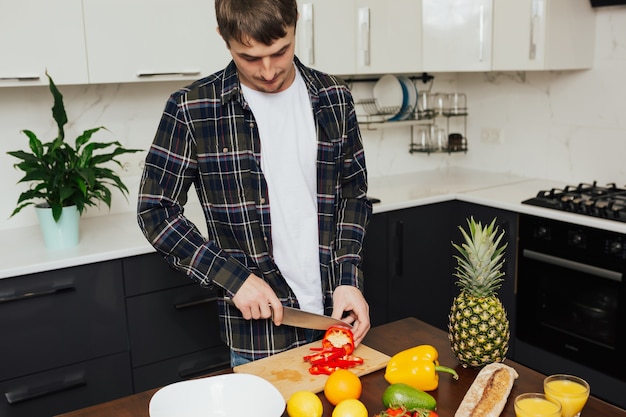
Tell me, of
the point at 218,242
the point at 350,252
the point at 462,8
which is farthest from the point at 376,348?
the point at 462,8

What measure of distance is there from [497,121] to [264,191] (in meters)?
2.35

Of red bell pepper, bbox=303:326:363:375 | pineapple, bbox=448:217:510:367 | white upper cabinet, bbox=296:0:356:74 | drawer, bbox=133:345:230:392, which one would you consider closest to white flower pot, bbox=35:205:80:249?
drawer, bbox=133:345:230:392

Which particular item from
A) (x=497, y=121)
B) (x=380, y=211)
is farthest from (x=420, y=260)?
(x=497, y=121)

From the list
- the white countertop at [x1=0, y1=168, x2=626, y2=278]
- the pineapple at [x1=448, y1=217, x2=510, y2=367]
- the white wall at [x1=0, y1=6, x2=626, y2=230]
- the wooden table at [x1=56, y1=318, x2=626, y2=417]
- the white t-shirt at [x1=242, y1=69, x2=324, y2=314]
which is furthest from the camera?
the white wall at [x1=0, y1=6, x2=626, y2=230]

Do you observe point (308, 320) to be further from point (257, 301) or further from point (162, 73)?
point (162, 73)

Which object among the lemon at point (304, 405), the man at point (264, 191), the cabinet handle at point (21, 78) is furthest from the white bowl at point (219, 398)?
the cabinet handle at point (21, 78)

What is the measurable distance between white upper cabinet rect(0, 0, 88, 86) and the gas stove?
1899 millimetres

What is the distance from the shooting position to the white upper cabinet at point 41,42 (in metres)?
2.35

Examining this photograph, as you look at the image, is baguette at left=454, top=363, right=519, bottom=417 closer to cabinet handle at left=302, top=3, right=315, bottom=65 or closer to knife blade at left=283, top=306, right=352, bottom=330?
knife blade at left=283, top=306, right=352, bottom=330

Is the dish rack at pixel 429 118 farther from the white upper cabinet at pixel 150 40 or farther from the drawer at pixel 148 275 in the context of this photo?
the drawer at pixel 148 275

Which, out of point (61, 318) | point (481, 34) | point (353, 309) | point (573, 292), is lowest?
→ point (573, 292)

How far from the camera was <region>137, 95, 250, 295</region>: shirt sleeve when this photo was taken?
1614 mm

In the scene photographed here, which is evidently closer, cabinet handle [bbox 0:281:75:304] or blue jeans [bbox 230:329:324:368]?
blue jeans [bbox 230:329:324:368]

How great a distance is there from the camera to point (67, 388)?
239 centimetres
